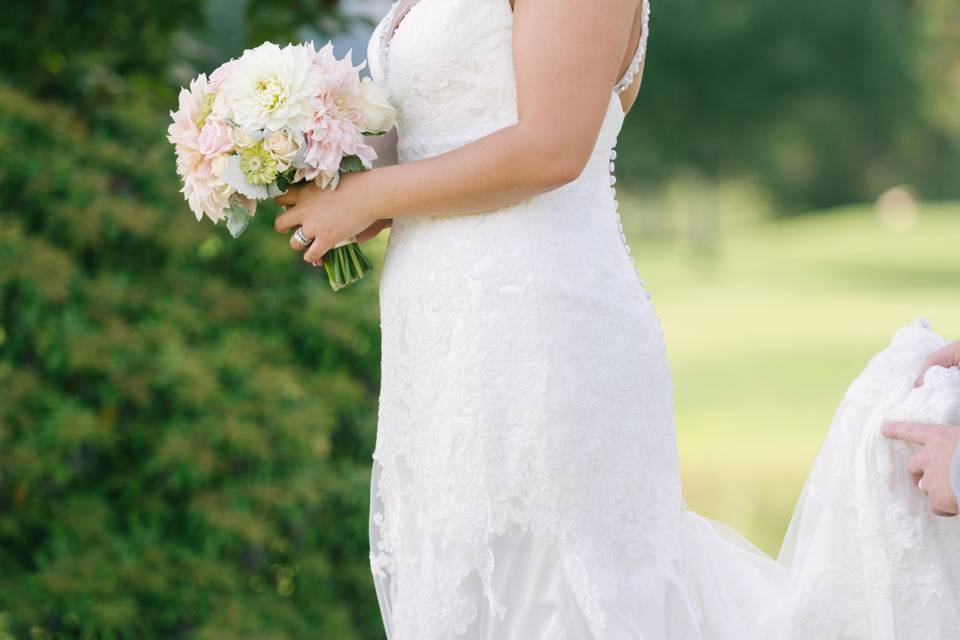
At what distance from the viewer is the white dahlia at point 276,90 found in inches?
83.4

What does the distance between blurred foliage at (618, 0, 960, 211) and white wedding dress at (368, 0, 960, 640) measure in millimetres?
25300

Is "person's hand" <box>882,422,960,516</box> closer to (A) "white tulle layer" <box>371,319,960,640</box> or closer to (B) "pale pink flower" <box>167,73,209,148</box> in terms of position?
(A) "white tulle layer" <box>371,319,960,640</box>

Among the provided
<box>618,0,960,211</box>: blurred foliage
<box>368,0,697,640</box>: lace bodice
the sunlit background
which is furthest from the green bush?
<box>618,0,960,211</box>: blurred foliage

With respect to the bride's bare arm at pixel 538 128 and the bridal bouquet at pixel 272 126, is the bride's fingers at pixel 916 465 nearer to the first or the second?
the bride's bare arm at pixel 538 128

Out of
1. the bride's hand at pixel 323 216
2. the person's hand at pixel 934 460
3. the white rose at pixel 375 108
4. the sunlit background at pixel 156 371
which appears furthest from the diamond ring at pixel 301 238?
the sunlit background at pixel 156 371

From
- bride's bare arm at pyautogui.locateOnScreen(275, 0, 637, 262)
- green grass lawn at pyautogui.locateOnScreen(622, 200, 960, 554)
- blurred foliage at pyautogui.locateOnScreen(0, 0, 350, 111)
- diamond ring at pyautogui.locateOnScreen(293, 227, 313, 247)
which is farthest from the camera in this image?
green grass lawn at pyautogui.locateOnScreen(622, 200, 960, 554)

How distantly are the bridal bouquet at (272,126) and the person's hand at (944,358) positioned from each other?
1029 mm

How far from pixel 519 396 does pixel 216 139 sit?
654 millimetres

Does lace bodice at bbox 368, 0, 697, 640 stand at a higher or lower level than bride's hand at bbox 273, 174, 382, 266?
lower

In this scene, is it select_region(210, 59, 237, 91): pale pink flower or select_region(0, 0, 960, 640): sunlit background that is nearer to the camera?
select_region(210, 59, 237, 91): pale pink flower

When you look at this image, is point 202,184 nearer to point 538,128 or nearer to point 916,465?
point 538,128

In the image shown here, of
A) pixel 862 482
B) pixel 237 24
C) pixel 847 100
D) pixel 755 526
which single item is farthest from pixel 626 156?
pixel 862 482

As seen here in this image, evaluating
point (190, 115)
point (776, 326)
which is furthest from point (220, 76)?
point (776, 326)

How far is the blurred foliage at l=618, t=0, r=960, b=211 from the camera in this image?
2750 centimetres
